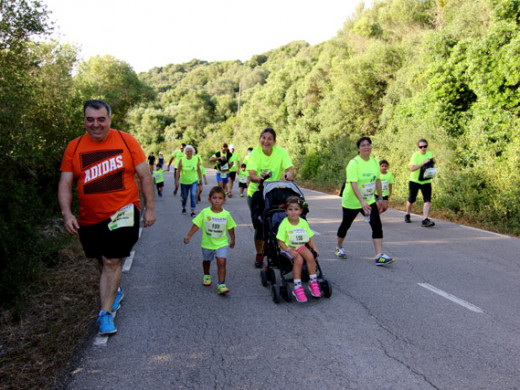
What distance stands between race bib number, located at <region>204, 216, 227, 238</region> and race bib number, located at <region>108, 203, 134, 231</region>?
146cm

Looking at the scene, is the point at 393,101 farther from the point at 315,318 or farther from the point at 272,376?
the point at 272,376

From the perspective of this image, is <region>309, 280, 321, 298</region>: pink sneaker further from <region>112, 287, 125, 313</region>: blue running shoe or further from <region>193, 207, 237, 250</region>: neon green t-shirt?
<region>112, 287, 125, 313</region>: blue running shoe

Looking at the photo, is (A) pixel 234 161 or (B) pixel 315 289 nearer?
(B) pixel 315 289

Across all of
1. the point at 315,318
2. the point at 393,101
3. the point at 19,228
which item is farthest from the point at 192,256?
the point at 393,101

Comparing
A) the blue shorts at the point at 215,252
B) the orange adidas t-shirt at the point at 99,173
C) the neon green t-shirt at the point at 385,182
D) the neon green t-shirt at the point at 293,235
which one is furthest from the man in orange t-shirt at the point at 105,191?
the neon green t-shirt at the point at 385,182

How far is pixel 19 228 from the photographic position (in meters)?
6.84

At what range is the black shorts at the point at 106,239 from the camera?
4.23 m

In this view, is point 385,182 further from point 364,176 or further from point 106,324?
point 106,324

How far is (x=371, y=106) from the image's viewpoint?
22875 millimetres

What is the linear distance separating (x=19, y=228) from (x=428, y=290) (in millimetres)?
6372

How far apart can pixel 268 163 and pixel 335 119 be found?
18.7 m

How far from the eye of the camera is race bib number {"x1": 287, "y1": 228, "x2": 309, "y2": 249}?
5262 millimetres

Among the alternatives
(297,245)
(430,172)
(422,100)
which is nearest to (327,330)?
(297,245)

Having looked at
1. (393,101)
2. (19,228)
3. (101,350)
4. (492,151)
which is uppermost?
(393,101)
